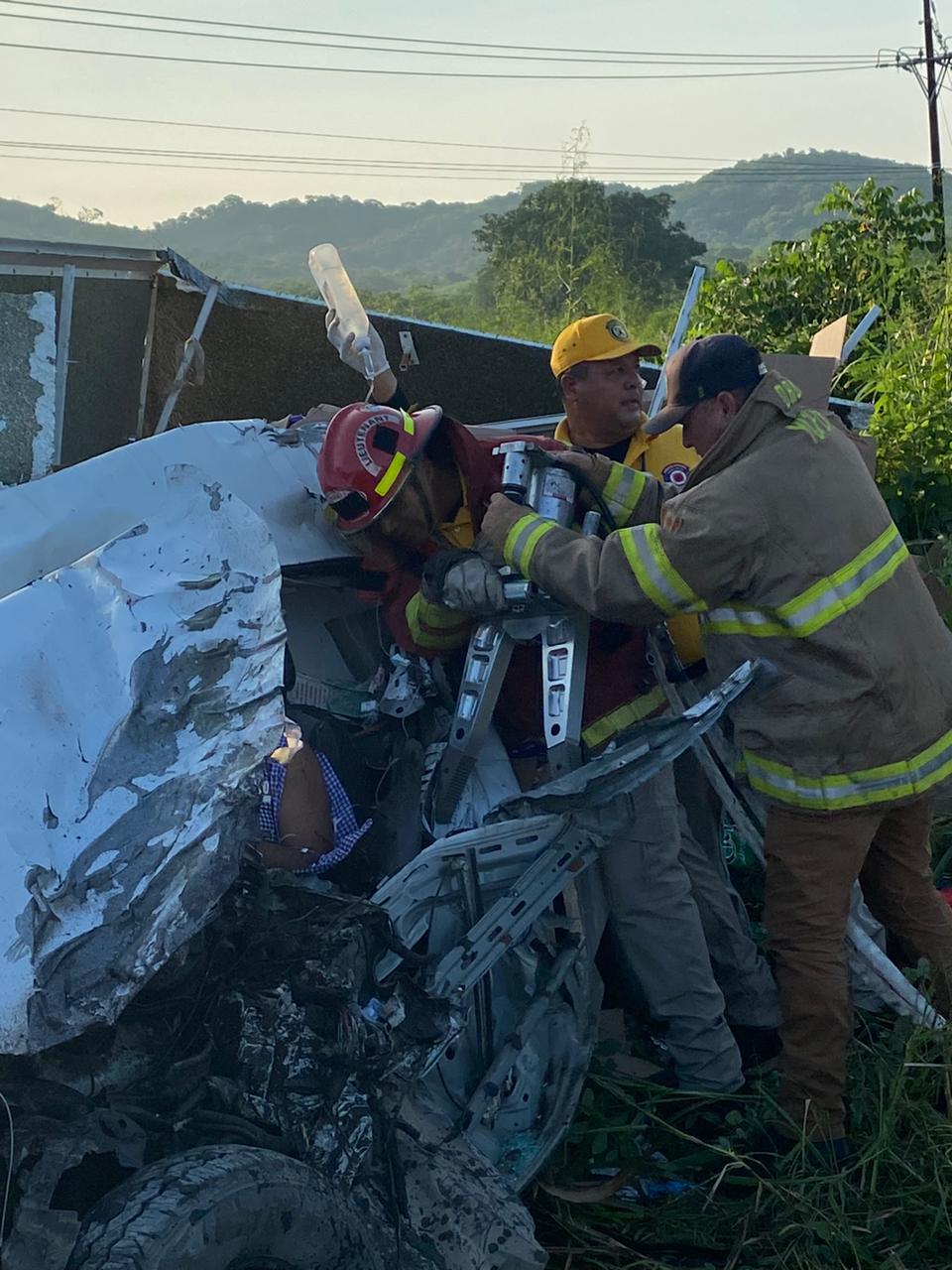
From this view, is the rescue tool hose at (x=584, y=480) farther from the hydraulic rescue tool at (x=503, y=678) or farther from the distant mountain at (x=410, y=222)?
the distant mountain at (x=410, y=222)

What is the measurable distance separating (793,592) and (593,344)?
4.98ft

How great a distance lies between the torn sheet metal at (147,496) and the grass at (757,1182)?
1487 millimetres

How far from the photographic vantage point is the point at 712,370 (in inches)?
118

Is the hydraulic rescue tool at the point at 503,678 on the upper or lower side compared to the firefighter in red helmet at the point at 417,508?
lower

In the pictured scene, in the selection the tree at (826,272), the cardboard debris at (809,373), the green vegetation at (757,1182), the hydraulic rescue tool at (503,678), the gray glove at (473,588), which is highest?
the tree at (826,272)

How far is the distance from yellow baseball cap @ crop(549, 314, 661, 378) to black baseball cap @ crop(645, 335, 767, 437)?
1.02 metres

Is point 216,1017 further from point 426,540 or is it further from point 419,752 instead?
point 426,540

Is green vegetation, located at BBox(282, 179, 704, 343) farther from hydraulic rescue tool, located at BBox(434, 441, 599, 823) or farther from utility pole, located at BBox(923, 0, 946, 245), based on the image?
hydraulic rescue tool, located at BBox(434, 441, 599, 823)

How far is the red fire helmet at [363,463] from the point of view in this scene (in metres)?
3.03

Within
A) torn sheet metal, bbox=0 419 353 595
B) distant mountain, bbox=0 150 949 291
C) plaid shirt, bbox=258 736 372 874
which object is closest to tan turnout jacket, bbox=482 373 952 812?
torn sheet metal, bbox=0 419 353 595

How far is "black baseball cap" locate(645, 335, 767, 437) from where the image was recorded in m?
3.00

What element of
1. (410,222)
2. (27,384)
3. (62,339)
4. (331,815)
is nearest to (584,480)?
(331,815)

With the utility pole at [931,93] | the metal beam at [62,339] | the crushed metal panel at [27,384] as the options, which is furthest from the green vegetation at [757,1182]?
the utility pole at [931,93]

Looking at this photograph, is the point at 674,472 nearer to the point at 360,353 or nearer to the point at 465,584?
the point at 360,353
